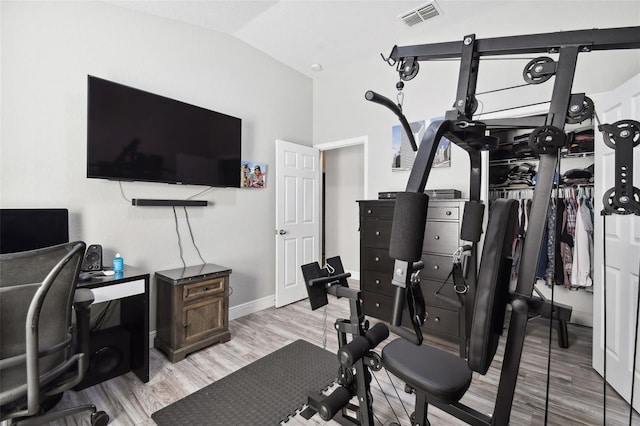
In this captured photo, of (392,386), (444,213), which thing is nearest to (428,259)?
(444,213)

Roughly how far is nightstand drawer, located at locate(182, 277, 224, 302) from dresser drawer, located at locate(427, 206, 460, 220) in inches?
78.7

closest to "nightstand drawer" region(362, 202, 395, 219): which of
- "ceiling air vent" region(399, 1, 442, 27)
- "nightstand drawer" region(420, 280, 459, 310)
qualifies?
"nightstand drawer" region(420, 280, 459, 310)

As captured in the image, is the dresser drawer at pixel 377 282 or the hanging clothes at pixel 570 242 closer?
the hanging clothes at pixel 570 242

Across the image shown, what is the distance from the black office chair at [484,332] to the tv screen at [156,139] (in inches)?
94.3

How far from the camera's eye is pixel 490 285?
103 centimetres

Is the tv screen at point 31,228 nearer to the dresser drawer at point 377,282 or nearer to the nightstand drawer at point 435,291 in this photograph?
the dresser drawer at point 377,282

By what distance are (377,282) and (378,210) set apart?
2.41ft

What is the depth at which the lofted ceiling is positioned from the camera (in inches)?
98.4

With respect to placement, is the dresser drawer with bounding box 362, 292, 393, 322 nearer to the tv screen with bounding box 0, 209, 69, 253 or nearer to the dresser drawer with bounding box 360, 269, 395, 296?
the dresser drawer with bounding box 360, 269, 395, 296

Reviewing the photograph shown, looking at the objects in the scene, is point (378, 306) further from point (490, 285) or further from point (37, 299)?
point (37, 299)

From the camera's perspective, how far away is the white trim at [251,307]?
10.6 feet

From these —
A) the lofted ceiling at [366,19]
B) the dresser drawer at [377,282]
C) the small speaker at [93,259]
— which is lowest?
the dresser drawer at [377,282]

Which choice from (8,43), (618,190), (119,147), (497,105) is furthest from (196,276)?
(497,105)

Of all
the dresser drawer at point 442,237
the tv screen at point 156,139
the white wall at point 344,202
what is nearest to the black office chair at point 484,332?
the dresser drawer at point 442,237
